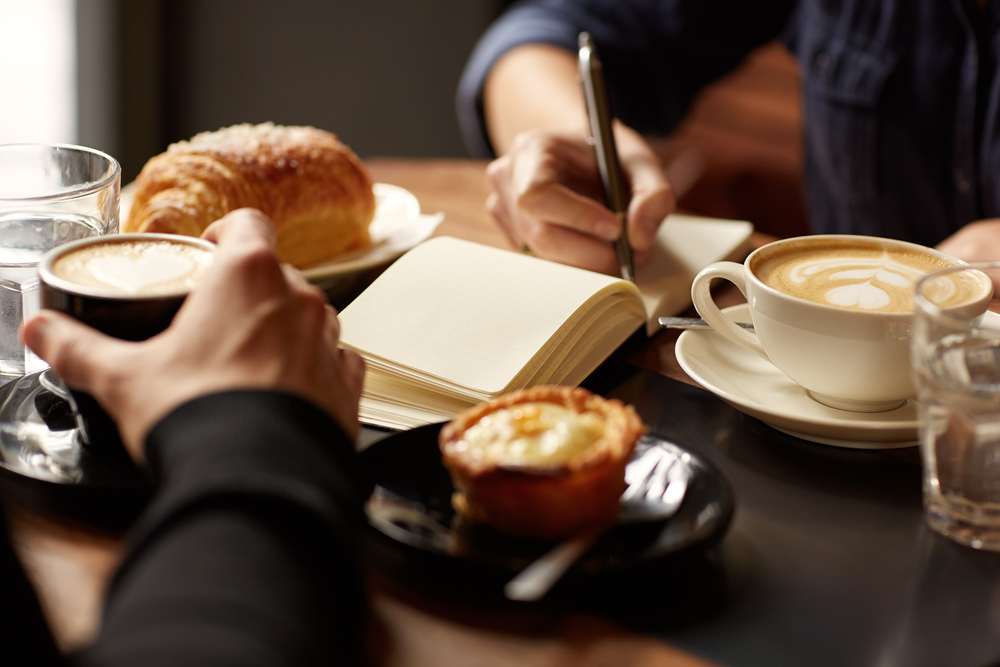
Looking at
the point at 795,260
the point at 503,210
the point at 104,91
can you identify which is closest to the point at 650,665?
the point at 795,260

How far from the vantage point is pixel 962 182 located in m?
1.62

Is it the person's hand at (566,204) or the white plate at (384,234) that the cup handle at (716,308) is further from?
the white plate at (384,234)

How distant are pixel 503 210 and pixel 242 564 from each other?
0.84 m

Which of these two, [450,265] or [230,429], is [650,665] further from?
A: [450,265]

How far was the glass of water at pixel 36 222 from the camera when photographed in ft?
2.52

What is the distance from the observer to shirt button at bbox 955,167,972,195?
63.2 inches

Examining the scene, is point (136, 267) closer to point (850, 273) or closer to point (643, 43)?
point (850, 273)

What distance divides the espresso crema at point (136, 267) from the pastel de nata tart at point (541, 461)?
0.23 m

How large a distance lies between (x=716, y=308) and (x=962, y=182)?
1.05m

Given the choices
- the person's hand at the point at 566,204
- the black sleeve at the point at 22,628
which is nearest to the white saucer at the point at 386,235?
the person's hand at the point at 566,204

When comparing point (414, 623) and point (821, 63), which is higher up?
point (821, 63)

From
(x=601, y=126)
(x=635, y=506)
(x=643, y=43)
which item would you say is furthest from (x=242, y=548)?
(x=643, y=43)

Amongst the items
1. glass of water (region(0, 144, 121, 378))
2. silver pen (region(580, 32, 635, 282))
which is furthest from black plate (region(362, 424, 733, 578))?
silver pen (region(580, 32, 635, 282))

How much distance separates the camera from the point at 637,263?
109cm
